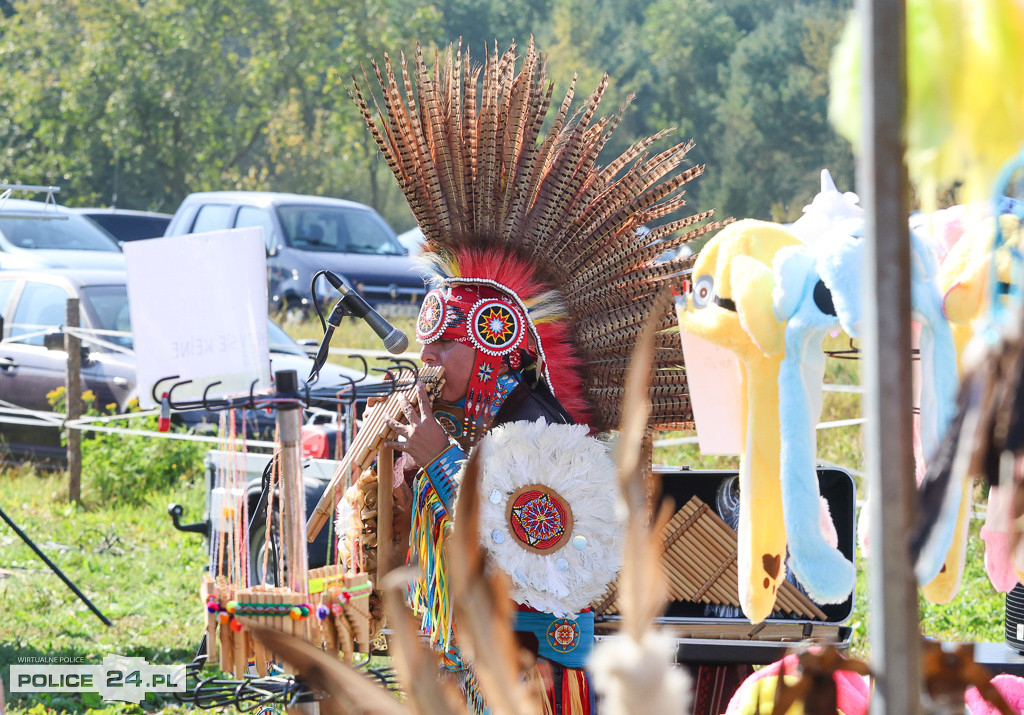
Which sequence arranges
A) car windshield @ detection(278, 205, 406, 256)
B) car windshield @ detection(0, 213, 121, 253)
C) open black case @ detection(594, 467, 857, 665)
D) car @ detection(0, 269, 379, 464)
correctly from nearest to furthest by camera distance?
open black case @ detection(594, 467, 857, 665) < car @ detection(0, 269, 379, 464) < car windshield @ detection(0, 213, 121, 253) < car windshield @ detection(278, 205, 406, 256)

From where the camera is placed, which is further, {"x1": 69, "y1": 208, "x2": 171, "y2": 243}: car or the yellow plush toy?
{"x1": 69, "y1": 208, "x2": 171, "y2": 243}: car

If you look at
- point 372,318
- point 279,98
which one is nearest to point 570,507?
point 372,318

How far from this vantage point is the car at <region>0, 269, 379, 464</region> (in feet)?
25.4

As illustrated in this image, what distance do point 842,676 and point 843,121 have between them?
55.5 inches

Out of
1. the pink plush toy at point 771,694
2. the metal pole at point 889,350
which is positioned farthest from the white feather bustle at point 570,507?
the metal pole at point 889,350

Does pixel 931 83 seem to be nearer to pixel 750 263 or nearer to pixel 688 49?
pixel 750 263

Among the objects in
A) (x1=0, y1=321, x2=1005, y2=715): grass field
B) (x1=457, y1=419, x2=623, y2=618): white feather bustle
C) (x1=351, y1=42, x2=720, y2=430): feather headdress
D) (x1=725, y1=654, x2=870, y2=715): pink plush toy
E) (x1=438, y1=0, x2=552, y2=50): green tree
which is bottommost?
(x1=0, y1=321, x2=1005, y2=715): grass field

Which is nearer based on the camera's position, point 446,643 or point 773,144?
point 446,643

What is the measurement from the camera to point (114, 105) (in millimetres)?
22859

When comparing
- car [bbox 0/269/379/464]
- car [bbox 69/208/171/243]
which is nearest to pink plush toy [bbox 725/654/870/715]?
car [bbox 0/269/379/464]

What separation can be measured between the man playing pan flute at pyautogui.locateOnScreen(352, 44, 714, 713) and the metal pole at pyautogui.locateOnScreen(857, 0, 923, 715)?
1.99 metres

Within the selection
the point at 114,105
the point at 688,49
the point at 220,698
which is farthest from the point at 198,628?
the point at 688,49

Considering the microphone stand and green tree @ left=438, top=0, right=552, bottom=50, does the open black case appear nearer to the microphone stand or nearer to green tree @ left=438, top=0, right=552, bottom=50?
the microphone stand

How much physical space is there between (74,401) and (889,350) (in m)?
7.30
